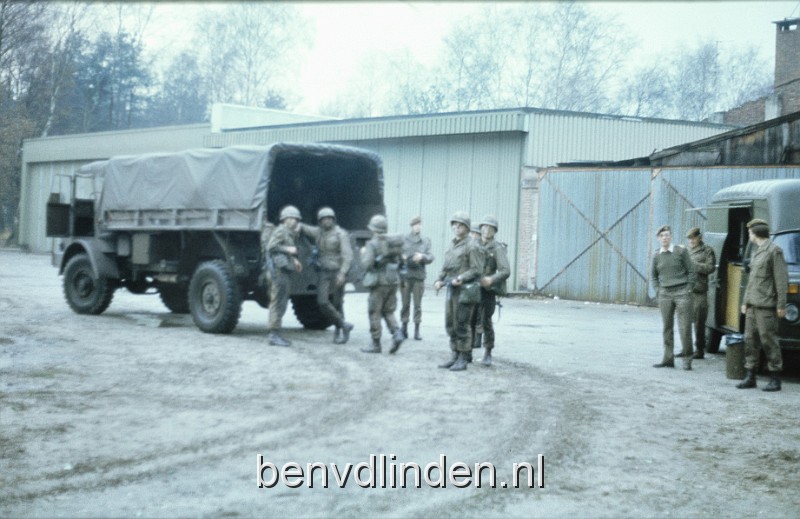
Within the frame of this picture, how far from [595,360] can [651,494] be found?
269 inches

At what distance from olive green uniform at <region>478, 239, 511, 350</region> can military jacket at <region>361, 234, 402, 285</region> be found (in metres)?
1.22

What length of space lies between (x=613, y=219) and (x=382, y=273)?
1264 cm

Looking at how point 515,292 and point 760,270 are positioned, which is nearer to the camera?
point 760,270

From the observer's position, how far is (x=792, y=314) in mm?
11055

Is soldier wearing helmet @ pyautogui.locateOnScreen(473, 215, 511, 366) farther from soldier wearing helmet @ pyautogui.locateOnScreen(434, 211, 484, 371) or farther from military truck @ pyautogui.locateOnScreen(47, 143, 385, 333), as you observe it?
military truck @ pyautogui.locateOnScreen(47, 143, 385, 333)

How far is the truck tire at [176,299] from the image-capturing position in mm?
17891

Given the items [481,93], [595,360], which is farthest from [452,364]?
[481,93]

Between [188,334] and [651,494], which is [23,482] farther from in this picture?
[188,334]

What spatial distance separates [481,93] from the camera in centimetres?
2856

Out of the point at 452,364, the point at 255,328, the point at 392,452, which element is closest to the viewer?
the point at 392,452

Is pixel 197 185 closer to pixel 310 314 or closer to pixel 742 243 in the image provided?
pixel 310 314

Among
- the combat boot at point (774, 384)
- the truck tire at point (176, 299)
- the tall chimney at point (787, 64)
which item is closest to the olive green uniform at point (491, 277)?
the combat boot at point (774, 384)

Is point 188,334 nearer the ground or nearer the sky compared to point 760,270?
nearer the ground

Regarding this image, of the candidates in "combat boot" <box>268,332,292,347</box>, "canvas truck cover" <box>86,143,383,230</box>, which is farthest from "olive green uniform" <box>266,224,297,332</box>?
"canvas truck cover" <box>86,143,383,230</box>
